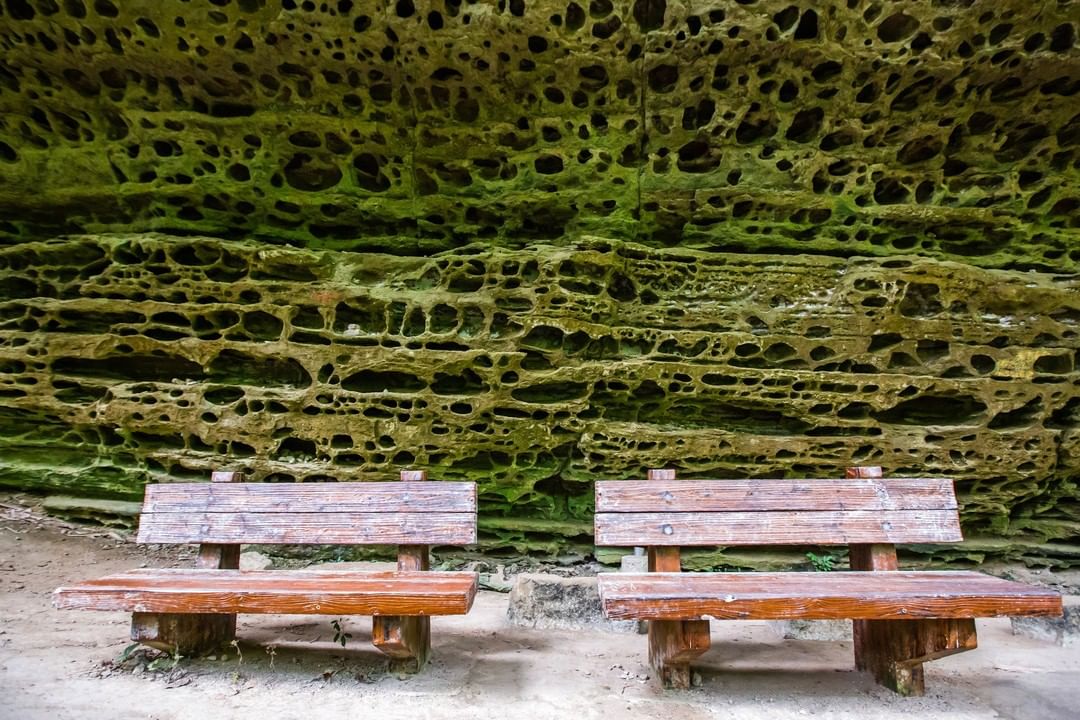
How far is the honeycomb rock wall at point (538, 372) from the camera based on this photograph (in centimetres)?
459

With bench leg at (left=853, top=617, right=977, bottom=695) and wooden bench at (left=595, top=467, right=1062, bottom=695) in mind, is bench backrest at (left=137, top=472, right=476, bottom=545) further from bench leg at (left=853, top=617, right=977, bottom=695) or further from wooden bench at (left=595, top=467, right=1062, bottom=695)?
bench leg at (left=853, top=617, right=977, bottom=695)

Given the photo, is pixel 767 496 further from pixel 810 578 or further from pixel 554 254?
pixel 554 254

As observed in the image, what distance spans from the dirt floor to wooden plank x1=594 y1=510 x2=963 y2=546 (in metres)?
0.61

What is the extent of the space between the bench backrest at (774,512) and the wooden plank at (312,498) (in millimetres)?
Answer: 794

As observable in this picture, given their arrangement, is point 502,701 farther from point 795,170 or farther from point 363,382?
point 795,170

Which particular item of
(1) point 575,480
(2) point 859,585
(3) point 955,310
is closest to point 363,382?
(1) point 575,480

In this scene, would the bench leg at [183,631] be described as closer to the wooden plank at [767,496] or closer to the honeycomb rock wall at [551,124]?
the wooden plank at [767,496]

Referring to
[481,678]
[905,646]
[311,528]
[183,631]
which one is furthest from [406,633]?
[905,646]

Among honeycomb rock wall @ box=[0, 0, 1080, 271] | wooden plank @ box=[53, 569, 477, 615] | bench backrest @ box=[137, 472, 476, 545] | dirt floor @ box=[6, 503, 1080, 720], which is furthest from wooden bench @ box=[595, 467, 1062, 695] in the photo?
honeycomb rock wall @ box=[0, 0, 1080, 271]

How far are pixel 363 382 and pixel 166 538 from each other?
203 cm

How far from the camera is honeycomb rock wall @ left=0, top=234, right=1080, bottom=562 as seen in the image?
4.59m

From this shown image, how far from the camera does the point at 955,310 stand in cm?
488

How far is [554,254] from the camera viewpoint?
473 cm

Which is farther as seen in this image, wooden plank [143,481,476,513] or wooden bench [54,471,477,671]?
wooden plank [143,481,476,513]
